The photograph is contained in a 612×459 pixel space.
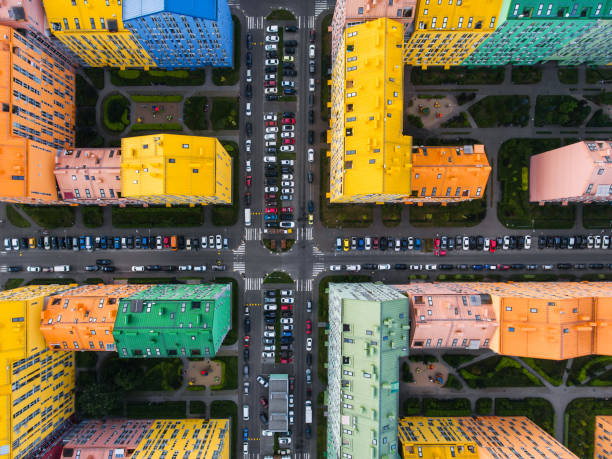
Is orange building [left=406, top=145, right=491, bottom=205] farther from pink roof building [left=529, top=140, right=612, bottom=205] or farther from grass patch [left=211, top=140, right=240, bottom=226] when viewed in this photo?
grass patch [left=211, top=140, right=240, bottom=226]

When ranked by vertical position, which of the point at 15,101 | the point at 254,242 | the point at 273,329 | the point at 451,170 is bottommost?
the point at 273,329

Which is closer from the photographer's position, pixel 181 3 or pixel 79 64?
pixel 181 3

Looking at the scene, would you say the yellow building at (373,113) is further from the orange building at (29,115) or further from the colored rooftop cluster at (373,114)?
the orange building at (29,115)

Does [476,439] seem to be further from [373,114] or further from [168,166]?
[168,166]

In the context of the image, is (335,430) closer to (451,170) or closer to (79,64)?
(451,170)

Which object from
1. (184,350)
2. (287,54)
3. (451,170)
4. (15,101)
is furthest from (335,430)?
(15,101)

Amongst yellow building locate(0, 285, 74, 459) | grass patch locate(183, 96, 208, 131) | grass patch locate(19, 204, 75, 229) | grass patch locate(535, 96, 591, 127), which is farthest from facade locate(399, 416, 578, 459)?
grass patch locate(19, 204, 75, 229)

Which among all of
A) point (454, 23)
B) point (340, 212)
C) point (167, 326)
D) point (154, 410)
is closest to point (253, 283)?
point (167, 326)
